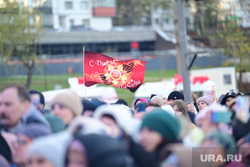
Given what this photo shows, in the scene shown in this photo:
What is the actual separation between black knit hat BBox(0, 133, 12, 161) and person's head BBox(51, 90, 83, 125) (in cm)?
59

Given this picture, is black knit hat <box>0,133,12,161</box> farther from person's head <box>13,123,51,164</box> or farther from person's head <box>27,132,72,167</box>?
person's head <box>27,132,72,167</box>

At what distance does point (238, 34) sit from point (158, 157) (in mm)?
35895

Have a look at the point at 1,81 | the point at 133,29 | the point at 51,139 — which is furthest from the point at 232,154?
the point at 133,29

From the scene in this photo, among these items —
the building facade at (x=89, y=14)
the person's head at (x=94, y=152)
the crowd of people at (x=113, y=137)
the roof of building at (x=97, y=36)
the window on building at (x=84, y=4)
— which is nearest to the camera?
the person's head at (x=94, y=152)

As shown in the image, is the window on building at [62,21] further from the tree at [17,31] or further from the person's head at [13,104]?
the person's head at [13,104]

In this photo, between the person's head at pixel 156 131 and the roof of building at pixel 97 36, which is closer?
the person's head at pixel 156 131

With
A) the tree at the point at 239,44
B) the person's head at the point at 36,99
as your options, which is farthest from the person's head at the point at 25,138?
the tree at the point at 239,44

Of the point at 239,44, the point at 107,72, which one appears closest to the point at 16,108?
the point at 107,72

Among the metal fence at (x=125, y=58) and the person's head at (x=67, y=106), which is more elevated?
the person's head at (x=67, y=106)

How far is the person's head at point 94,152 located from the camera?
14.9ft

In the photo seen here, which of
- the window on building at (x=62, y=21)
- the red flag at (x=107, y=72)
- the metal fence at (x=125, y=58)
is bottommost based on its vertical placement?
the metal fence at (x=125, y=58)

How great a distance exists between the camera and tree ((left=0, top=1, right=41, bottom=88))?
38.5 m

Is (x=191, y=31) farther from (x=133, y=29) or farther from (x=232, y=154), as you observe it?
(x=232, y=154)

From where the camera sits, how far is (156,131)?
516cm
